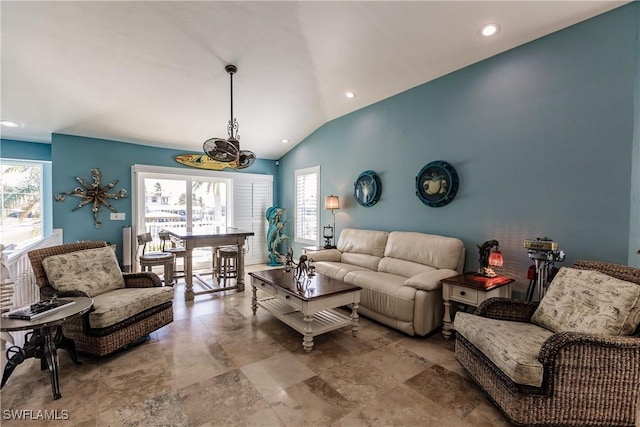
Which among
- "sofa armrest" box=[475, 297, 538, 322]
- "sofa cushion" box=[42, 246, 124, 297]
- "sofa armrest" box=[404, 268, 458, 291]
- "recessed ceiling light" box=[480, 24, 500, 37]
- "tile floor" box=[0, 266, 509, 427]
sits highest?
"recessed ceiling light" box=[480, 24, 500, 37]

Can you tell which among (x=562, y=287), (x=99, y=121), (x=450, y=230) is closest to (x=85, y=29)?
(x=99, y=121)

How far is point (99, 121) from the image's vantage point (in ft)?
14.3

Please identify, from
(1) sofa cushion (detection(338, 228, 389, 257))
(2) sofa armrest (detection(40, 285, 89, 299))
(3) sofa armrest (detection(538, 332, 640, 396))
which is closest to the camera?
(3) sofa armrest (detection(538, 332, 640, 396))

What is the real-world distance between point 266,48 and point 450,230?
3168 millimetres

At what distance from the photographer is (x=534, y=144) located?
2.85 m

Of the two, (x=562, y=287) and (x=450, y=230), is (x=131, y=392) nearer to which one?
(x=562, y=287)

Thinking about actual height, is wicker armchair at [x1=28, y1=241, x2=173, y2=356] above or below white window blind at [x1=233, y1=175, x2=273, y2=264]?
below

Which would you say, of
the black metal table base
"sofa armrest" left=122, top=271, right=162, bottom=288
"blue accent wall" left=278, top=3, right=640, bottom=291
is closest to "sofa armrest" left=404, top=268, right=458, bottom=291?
"blue accent wall" left=278, top=3, right=640, bottom=291

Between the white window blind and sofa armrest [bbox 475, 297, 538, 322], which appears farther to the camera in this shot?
the white window blind

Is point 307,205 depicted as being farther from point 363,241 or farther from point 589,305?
point 589,305

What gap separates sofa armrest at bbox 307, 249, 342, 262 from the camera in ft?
14.5

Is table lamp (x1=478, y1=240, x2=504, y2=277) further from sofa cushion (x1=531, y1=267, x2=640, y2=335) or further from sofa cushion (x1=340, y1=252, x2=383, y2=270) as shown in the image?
sofa cushion (x1=340, y1=252, x2=383, y2=270)

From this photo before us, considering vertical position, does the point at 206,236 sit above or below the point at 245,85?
below

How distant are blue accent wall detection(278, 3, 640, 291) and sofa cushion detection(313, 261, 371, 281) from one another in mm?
982
